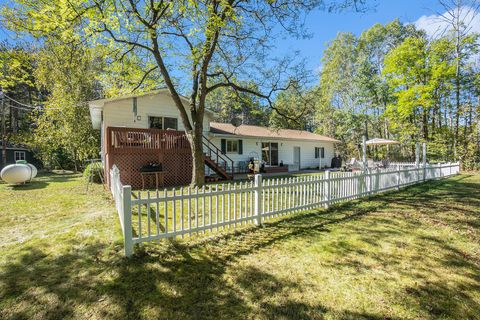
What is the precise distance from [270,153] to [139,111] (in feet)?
34.7

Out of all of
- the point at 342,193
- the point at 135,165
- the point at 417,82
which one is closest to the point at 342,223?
the point at 342,193

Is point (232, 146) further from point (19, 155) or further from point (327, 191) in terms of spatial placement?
point (19, 155)

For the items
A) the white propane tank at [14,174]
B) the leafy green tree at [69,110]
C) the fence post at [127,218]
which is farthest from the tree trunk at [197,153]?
the leafy green tree at [69,110]

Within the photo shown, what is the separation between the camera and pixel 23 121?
27.9 meters

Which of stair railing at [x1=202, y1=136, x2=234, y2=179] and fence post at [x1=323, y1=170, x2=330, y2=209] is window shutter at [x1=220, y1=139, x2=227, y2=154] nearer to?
stair railing at [x1=202, y1=136, x2=234, y2=179]

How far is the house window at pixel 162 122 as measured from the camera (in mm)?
13694

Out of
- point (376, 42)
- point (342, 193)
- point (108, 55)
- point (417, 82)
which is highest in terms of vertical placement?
point (376, 42)

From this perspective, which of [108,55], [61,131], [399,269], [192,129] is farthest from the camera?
[61,131]

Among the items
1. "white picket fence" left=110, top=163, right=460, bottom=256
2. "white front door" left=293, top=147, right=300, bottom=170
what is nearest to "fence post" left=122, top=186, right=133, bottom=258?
"white picket fence" left=110, top=163, right=460, bottom=256

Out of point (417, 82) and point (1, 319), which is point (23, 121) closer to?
point (1, 319)

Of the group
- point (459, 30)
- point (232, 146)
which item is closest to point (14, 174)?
point (232, 146)

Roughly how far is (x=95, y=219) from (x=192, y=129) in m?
5.17

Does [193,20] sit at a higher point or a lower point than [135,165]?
higher

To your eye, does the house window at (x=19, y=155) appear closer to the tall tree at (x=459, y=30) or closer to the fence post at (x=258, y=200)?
the fence post at (x=258, y=200)
